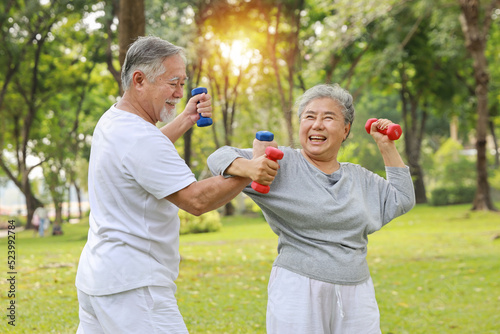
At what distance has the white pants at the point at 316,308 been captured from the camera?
2719 mm

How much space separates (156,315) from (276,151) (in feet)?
2.91

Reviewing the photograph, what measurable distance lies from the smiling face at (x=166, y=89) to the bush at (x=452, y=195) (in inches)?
1104

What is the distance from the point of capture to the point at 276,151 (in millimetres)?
2496

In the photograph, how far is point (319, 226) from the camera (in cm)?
281

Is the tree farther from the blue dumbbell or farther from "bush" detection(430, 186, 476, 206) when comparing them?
the blue dumbbell

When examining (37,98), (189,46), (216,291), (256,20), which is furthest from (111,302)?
(37,98)

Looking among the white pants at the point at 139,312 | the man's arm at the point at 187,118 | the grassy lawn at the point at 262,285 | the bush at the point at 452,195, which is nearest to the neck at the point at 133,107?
the man's arm at the point at 187,118

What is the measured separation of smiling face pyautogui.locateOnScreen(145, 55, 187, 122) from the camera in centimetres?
265

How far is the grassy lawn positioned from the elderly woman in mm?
3443

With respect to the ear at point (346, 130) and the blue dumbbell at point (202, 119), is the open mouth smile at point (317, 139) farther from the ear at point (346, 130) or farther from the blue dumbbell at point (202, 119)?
the blue dumbbell at point (202, 119)

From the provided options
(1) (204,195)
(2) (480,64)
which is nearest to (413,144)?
(2) (480,64)

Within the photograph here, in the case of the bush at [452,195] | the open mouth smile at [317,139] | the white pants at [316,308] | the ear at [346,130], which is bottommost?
the bush at [452,195]

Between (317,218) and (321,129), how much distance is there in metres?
0.49

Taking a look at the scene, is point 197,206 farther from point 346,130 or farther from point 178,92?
→ point 346,130
